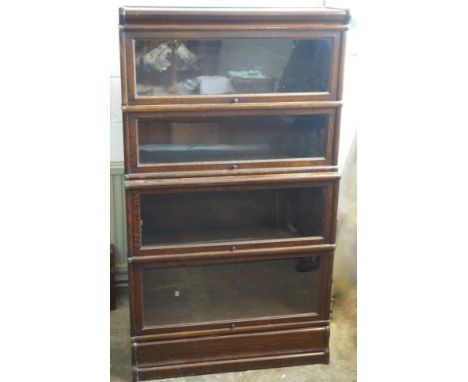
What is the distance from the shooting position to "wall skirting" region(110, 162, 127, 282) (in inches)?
83.9

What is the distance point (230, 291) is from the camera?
72.6 inches

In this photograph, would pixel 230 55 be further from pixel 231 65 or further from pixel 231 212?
pixel 231 212

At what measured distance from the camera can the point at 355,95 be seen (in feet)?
6.82

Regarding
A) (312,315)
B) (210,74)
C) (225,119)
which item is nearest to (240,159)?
(225,119)

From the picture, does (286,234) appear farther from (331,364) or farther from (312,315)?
(331,364)

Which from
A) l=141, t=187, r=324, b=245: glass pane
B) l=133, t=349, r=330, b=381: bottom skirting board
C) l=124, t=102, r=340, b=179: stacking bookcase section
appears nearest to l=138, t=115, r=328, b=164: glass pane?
l=124, t=102, r=340, b=179: stacking bookcase section

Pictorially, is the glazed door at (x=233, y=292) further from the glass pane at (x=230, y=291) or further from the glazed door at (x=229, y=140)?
the glazed door at (x=229, y=140)

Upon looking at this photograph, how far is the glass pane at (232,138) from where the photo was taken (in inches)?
63.8

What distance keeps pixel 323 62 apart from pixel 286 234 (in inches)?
21.6

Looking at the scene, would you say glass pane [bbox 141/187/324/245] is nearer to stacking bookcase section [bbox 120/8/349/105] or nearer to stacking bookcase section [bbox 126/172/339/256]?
stacking bookcase section [bbox 126/172/339/256]

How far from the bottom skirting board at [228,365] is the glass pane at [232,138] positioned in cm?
68

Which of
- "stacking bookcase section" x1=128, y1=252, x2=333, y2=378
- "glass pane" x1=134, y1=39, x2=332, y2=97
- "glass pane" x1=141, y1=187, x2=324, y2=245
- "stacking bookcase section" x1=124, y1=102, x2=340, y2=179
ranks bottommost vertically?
"stacking bookcase section" x1=128, y1=252, x2=333, y2=378

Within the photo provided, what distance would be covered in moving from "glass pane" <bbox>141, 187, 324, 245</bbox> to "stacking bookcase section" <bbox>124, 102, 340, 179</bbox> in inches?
3.7
